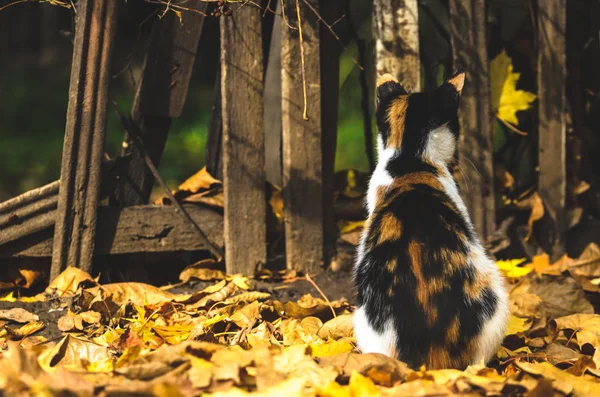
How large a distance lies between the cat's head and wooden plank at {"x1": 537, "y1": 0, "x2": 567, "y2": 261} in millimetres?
1492

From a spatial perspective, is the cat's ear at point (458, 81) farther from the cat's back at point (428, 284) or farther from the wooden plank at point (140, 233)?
the wooden plank at point (140, 233)

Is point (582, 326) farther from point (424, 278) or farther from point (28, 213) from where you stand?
point (28, 213)

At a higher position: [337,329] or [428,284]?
[428,284]

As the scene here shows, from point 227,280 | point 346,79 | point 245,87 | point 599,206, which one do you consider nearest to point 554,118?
point 599,206

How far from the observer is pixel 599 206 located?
5.20m

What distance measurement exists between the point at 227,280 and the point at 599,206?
8.24ft

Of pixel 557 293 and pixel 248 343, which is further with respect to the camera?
pixel 557 293

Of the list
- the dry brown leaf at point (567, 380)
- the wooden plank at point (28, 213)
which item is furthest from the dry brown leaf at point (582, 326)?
the wooden plank at point (28, 213)

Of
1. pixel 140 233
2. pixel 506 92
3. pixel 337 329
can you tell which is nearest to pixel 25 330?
pixel 140 233

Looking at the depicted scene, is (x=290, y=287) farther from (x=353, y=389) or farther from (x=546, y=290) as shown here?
(x=353, y=389)

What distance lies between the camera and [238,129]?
14.0 feet

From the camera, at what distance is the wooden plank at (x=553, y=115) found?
15.0ft

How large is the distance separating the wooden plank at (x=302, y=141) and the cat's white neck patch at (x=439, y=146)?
101 centimetres

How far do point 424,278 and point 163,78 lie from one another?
211cm
